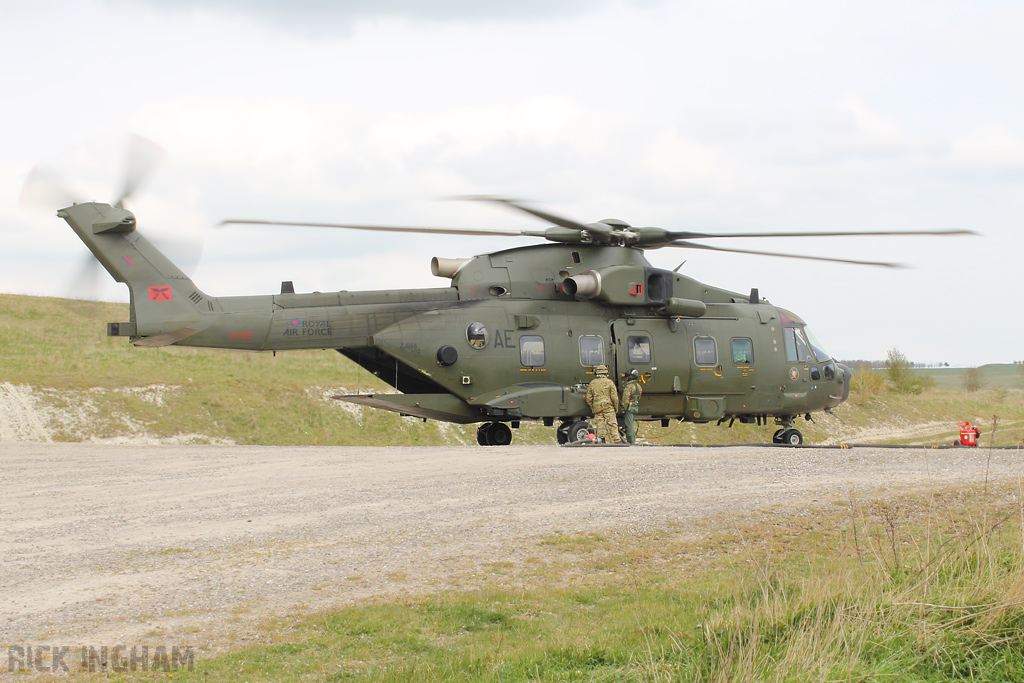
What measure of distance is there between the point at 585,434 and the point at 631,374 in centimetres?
168

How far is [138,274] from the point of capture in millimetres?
16484

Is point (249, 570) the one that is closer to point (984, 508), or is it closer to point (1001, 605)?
point (1001, 605)

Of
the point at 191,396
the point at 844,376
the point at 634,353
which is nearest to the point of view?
the point at 634,353

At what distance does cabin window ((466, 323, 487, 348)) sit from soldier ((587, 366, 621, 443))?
2313 mm

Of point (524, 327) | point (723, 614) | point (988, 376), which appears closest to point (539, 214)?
point (524, 327)

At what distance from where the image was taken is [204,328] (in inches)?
657

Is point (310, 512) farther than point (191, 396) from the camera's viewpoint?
No

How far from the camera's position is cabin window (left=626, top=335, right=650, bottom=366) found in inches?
763

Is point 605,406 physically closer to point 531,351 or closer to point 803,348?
point 531,351

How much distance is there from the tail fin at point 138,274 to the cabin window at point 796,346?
12682 millimetres

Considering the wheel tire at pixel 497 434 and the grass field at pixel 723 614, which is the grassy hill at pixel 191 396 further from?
the grass field at pixel 723 614

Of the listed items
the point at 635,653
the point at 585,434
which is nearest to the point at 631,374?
the point at 585,434

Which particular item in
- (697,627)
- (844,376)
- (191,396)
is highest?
(191,396)

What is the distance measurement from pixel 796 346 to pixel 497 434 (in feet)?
23.9
